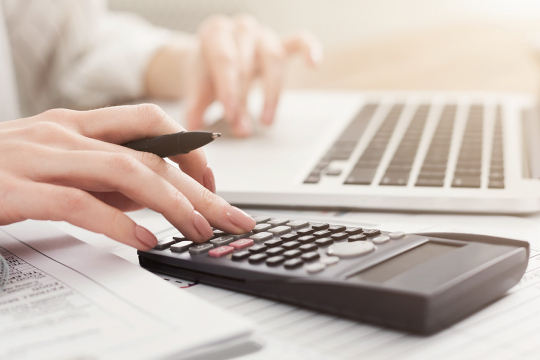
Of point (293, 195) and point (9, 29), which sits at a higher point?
point (9, 29)

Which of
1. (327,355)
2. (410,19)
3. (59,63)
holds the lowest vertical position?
(327,355)

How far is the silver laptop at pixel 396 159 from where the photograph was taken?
1.48ft

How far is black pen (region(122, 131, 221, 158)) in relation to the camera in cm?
37

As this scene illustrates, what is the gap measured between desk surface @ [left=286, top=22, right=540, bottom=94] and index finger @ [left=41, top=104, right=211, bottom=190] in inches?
38.8

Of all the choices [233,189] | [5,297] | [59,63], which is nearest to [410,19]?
[59,63]

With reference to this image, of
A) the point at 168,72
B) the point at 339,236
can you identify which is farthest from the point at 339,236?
the point at 168,72

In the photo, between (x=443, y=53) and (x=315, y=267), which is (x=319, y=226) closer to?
(x=315, y=267)

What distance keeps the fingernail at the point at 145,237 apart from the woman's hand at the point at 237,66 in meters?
0.42

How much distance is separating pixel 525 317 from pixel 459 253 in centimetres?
5

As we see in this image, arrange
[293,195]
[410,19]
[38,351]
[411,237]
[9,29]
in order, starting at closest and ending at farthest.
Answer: [38,351], [411,237], [293,195], [9,29], [410,19]

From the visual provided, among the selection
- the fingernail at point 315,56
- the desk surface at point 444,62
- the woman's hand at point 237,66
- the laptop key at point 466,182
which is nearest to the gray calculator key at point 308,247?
the laptop key at point 466,182

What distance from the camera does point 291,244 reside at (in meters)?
0.32

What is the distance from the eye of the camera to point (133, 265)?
321 mm

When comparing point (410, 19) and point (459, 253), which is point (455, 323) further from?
point (410, 19)
